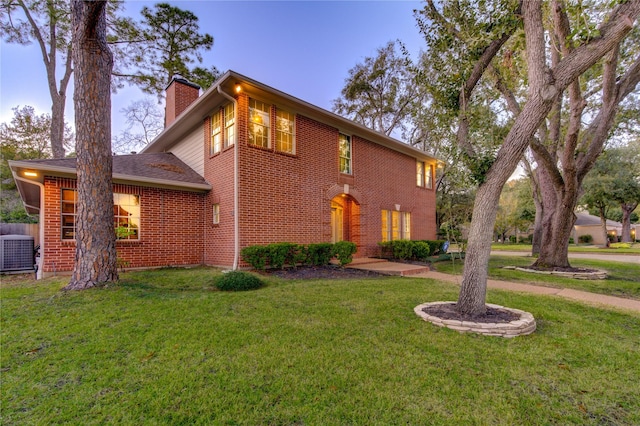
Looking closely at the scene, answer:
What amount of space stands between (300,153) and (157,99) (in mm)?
14394

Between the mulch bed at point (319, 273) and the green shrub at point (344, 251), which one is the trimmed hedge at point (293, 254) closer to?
the green shrub at point (344, 251)

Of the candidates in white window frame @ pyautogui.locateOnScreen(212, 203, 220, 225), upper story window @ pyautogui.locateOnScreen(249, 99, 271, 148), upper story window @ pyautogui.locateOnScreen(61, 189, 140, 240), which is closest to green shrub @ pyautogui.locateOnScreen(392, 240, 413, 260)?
upper story window @ pyautogui.locateOnScreen(249, 99, 271, 148)

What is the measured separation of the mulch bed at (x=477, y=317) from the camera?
3848mm

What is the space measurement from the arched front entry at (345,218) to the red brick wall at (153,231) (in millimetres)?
4868

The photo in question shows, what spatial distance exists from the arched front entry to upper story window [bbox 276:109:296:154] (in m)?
2.94

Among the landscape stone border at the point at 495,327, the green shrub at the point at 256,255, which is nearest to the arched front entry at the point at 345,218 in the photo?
the green shrub at the point at 256,255

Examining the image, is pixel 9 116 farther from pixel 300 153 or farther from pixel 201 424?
pixel 201 424

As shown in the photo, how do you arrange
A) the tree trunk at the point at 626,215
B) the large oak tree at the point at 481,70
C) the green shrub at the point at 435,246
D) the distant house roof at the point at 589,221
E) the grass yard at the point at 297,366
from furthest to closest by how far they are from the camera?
1. the distant house roof at the point at 589,221
2. the tree trunk at the point at 626,215
3. the green shrub at the point at 435,246
4. the large oak tree at the point at 481,70
5. the grass yard at the point at 297,366

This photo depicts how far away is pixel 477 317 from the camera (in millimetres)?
3928

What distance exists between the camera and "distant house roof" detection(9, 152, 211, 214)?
6.97 metres

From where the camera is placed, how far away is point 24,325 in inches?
147

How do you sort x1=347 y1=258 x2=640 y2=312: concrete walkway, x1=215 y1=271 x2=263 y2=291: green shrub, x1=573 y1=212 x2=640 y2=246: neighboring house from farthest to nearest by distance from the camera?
x1=573 y1=212 x2=640 y2=246: neighboring house
x1=215 y1=271 x2=263 y2=291: green shrub
x1=347 y1=258 x2=640 y2=312: concrete walkway

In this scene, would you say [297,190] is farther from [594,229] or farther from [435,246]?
[594,229]

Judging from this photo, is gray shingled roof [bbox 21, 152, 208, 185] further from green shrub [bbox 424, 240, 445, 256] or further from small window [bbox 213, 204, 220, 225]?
green shrub [bbox 424, 240, 445, 256]
